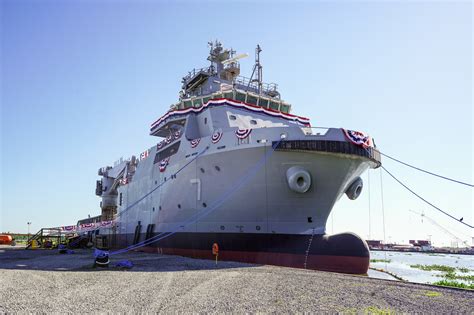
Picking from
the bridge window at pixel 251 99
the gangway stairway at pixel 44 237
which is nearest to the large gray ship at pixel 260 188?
the bridge window at pixel 251 99

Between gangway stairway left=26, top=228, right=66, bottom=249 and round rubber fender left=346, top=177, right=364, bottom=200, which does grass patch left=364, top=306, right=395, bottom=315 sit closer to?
round rubber fender left=346, top=177, right=364, bottom=200

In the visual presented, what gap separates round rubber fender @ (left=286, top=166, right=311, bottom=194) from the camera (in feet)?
54.7

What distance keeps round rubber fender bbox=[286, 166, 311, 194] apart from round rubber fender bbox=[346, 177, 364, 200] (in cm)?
368

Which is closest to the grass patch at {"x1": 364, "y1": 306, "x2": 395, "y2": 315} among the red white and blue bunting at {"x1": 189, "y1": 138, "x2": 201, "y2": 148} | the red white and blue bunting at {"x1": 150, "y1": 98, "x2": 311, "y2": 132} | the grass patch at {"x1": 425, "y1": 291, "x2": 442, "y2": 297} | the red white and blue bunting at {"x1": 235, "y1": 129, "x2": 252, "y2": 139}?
the grass patch at {"x1": 425, "y1": 291, "x2": 442, "y2": 297}

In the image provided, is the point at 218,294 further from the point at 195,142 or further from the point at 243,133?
the point at 195,142

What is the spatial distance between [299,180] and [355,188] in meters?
4.23

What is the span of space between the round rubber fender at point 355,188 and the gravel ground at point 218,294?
8.56 metres

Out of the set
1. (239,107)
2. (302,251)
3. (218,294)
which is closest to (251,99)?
(239,107)

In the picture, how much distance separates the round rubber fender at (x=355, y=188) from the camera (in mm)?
19391

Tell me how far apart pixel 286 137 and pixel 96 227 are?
25824mm

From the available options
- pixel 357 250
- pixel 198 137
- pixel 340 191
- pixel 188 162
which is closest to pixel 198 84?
pixel 198 137

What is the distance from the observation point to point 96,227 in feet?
118

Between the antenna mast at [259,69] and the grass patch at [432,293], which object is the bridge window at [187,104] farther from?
the grass patch at [432,293]

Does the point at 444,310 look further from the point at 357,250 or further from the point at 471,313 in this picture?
the point at 357,250
